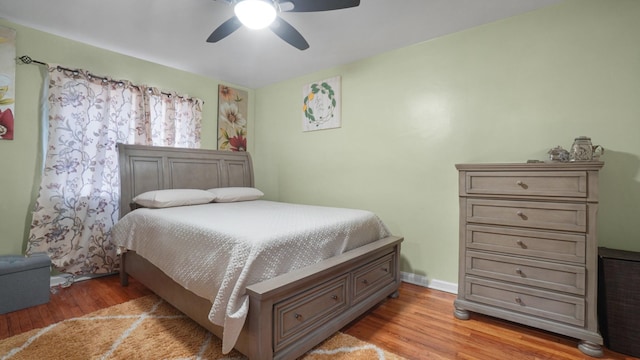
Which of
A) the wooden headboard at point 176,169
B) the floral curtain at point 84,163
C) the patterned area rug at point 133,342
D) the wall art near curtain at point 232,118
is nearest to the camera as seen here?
the patterned area rug at point 133,342

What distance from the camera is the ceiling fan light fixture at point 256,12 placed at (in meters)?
1.76

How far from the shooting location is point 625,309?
1.69 metres

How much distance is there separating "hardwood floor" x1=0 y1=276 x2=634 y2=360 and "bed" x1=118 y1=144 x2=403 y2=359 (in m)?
0.16

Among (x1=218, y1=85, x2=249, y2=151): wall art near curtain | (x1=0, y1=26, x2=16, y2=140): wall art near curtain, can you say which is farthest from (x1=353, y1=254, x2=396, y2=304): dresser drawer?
(x1=0, y1=26, x2=16, y2=140): wall art near curtain

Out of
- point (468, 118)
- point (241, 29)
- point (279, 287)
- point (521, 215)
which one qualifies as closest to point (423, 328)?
point (521, 215)

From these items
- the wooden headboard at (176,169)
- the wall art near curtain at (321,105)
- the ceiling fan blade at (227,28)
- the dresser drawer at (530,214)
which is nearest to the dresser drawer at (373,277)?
the dresser drawer at (530,214)

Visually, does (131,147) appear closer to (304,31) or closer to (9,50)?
(9,50)

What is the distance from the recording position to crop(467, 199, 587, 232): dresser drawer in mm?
1764

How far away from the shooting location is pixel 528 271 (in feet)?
6.28

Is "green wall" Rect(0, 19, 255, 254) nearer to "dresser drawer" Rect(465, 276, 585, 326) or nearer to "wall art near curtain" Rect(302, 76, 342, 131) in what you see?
"wall art near curtain" Rect(302, 76, 342, 131)

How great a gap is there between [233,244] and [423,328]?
1440mm

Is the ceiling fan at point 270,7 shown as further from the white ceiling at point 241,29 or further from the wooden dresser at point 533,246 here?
the wooden dresser at point 533,246

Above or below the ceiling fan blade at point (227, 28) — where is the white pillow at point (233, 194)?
below

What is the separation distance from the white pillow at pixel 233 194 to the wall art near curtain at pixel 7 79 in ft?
5.68
